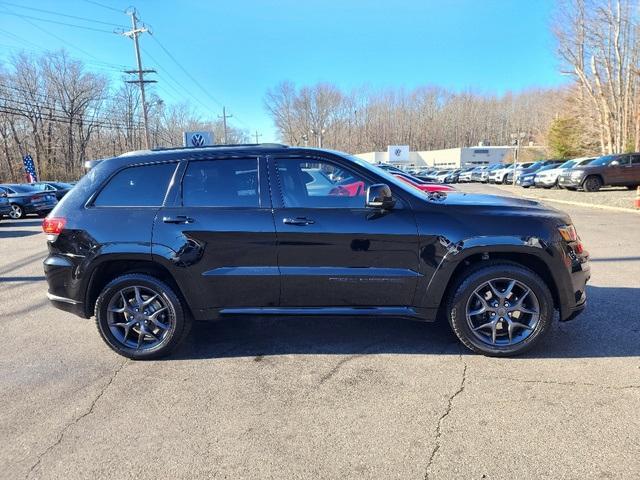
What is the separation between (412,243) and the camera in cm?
344

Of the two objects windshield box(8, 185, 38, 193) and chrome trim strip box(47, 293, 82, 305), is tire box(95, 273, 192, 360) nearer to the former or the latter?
chrome trim strip box(47, 293, 82, 305)

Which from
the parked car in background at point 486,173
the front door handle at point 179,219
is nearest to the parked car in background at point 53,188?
the front door handle at point 179,219

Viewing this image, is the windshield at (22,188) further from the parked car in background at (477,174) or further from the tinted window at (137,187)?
the parked car in background at (477,174)

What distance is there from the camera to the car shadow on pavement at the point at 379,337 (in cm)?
371

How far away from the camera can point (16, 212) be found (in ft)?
55.2

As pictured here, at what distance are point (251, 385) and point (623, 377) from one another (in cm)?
286

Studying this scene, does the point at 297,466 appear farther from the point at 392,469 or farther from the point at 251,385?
the point at 251,385

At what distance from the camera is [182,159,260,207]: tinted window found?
360 cm

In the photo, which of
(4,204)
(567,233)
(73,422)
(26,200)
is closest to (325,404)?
(73,422)

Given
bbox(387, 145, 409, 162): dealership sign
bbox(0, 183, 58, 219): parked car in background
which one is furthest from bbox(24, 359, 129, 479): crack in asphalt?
bbox(387, 145, 409, 162): dealership sign

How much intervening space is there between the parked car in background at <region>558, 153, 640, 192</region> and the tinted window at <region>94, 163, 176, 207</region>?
69.7ft

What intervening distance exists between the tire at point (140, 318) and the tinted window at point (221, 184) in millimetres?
847

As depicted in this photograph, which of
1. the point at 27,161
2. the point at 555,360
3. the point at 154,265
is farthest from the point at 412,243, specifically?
the point at 27,161

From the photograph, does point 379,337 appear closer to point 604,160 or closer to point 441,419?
point 441,419
